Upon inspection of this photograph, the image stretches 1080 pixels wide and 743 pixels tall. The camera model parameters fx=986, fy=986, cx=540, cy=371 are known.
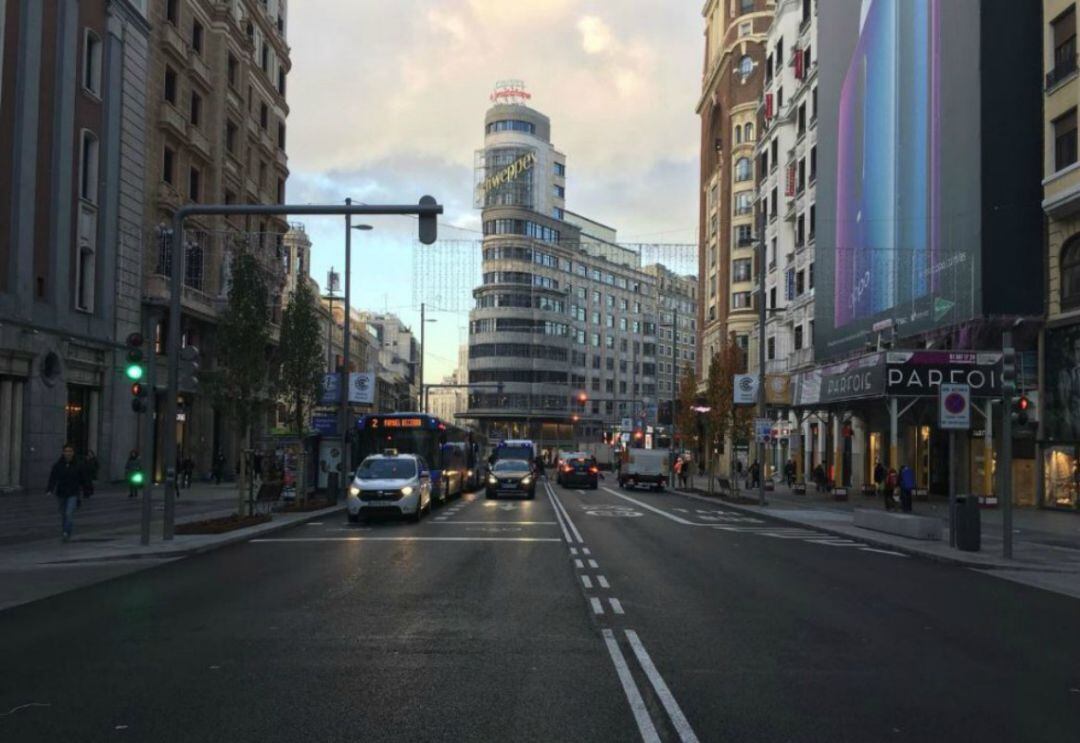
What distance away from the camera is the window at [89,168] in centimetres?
3500

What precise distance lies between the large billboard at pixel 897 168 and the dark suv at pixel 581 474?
44.7ft

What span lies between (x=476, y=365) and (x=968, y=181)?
273 feet

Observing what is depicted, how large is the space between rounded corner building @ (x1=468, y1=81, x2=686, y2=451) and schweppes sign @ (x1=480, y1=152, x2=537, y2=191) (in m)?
0.12

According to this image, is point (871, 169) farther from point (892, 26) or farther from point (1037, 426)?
point (1037, 426)

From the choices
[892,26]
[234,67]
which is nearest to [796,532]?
[892,26]

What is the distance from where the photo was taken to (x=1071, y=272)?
3158cm

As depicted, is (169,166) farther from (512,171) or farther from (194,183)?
(512,171)

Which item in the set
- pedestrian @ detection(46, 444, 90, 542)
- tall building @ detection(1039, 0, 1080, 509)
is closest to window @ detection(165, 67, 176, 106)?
pedestrian @ detection(46, 444, 90, 542)

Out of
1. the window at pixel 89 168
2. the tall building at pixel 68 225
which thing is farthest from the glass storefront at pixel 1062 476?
the window at pixel 89 168

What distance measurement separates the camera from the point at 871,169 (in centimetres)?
4138

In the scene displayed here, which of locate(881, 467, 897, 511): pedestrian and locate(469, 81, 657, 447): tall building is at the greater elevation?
locate(469, 81, 657, 447): tall building

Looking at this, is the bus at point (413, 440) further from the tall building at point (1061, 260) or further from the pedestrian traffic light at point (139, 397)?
the tall building at point (1061, 260)

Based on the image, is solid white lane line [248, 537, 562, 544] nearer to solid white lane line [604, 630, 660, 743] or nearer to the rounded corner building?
solid white lane line [604, 630, 660, 743]

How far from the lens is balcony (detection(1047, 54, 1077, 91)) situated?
1220 inches
